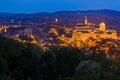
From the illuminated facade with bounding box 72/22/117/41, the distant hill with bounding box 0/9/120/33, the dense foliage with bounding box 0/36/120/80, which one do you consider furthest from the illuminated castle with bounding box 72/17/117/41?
the dense foliage with bounding box 0/36/120/80

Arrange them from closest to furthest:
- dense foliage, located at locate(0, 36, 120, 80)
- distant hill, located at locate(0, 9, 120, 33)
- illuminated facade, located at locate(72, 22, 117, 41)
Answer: dense foliage, located at locate(0, 36, 120, 80) → illuminated facade, located at locate(72, 22, 117, 41) → distant hill, located at locate(0, 9, 120, 33)

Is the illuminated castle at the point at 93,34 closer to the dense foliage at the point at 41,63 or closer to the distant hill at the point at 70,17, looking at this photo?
the distant hill at the point at 70,17

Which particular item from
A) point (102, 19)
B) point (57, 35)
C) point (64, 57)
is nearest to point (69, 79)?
point (64, 57)

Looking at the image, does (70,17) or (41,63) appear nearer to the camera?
(41,63)

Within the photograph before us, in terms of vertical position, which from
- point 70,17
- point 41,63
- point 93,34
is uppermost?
point 70,17

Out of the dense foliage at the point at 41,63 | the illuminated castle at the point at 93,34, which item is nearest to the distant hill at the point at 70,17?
the illuminated castle at the point at 93,34

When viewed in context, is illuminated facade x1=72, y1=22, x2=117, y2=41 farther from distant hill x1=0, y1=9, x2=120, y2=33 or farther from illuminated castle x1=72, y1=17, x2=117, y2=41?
distant hill x1=0, y1=9, x2=120, y2=33

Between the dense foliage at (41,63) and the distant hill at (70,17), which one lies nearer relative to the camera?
the dense foliage at (41,63)

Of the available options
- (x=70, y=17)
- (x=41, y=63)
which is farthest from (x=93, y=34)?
(x=41, y=63)

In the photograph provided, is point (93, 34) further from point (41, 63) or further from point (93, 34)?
point (41, 63)
